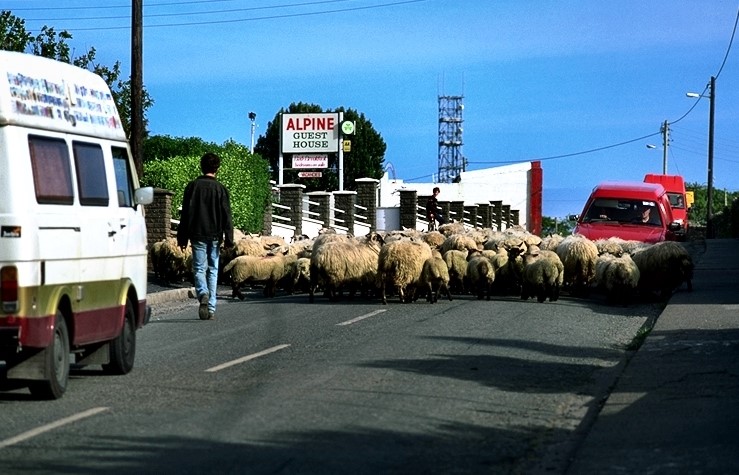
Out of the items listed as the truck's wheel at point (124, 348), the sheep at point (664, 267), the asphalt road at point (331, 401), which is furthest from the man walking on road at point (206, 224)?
the sheep at point (664, 267)

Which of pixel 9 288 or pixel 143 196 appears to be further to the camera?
pixel 143 196

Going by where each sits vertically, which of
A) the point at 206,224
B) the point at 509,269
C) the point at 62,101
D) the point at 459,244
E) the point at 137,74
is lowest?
the point at 509,269

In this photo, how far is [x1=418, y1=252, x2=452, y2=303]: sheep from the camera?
68.1ft

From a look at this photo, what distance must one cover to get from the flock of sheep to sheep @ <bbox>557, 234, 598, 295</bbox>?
0.02 m

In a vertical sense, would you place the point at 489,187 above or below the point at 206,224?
above

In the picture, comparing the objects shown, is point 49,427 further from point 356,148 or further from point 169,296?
point 356,148

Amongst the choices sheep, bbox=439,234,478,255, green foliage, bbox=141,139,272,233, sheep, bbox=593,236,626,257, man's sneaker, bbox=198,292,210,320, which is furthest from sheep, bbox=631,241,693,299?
green foliage, bbox=141,139,272,233

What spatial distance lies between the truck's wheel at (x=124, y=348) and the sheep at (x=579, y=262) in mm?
11853

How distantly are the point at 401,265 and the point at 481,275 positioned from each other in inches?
73.0

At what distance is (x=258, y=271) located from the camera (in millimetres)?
23250

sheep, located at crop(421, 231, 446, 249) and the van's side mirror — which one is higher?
the van's side mirror

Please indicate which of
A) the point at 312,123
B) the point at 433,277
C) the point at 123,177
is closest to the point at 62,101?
the point at 123,177

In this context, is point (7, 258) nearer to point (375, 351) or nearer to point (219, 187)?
point (375, 351)

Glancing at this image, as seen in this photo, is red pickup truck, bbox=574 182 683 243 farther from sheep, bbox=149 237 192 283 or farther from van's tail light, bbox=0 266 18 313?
van's tail light, bbox=0 266 18 313
